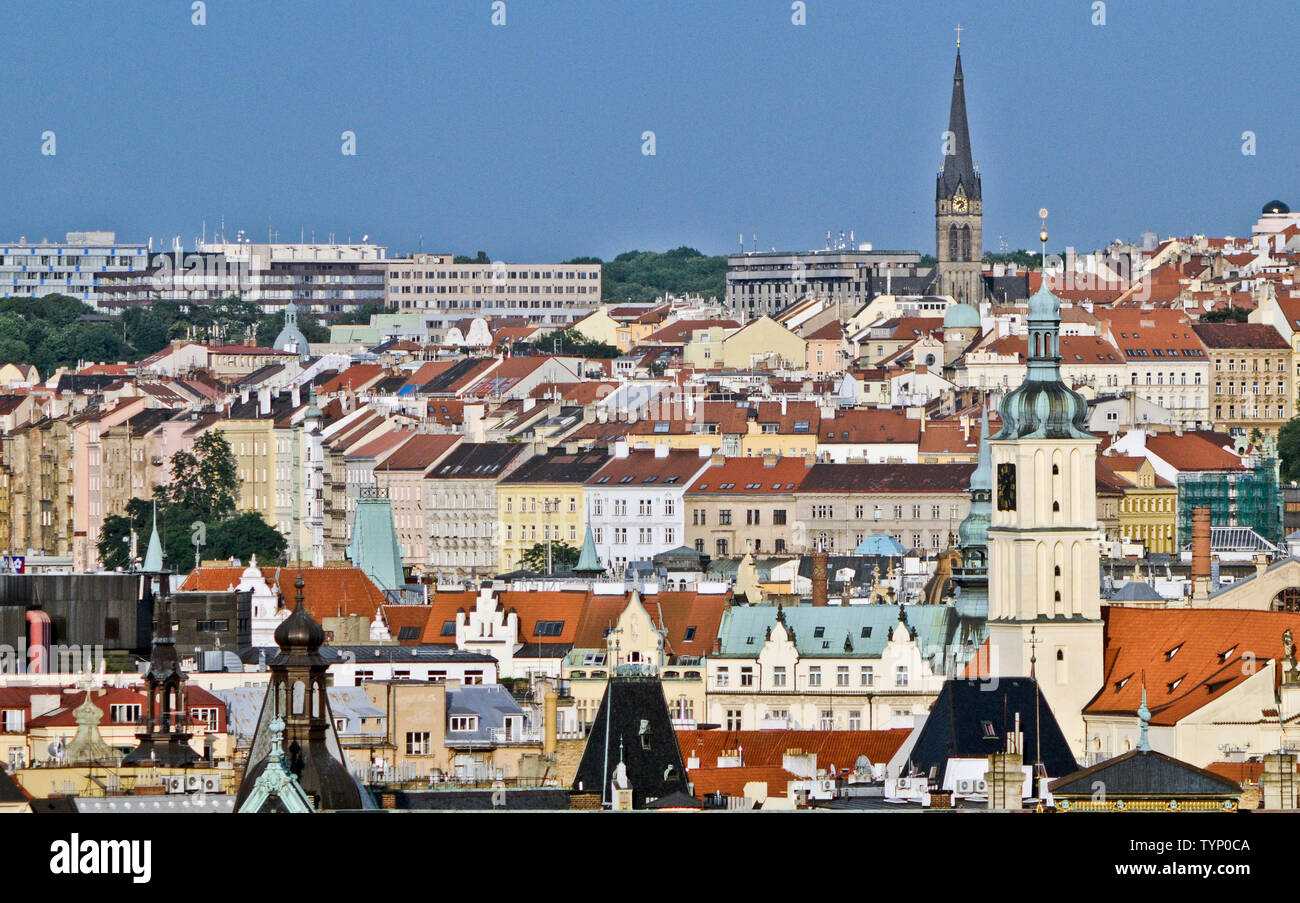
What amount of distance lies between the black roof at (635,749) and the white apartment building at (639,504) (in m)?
53.9

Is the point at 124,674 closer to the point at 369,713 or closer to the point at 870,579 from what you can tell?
the point at 369,713

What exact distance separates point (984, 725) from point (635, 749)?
8031mm

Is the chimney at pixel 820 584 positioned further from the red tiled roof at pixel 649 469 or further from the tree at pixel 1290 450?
the tree at pixel 1290 450

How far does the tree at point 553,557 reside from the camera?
296 feet

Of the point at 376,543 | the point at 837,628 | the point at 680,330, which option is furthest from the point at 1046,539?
the point at 680,330

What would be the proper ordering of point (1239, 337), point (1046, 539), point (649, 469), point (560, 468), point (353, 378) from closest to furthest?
point (1046, 539) < point (649, 469) < point (560, 468) < point (1239, 337) < point (353, 378)

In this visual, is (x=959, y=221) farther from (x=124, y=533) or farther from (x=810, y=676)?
(x=810, y=676)

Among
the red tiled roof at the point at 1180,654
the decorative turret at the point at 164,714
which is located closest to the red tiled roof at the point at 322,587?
the red tiled roof at the point at 1180,654

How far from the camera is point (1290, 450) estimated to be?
108812 mm

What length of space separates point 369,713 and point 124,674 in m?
4.90

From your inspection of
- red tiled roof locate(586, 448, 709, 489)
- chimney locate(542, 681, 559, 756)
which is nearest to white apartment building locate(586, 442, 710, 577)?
red tiled roof locate(586, 448, 709, 489)

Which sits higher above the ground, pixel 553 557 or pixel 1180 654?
pixel 553 557
